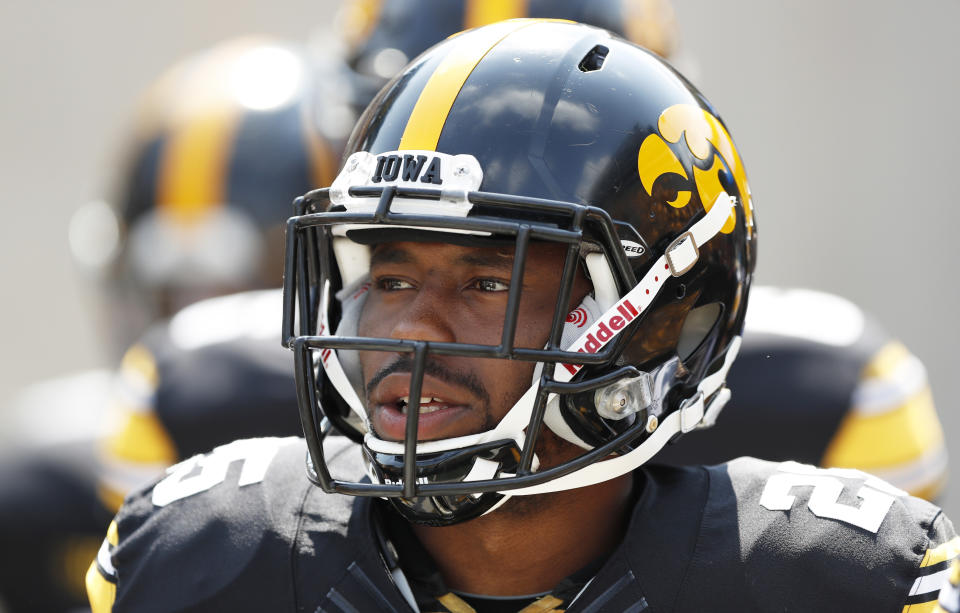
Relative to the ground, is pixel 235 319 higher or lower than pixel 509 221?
lower

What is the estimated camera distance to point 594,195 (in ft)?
5.56

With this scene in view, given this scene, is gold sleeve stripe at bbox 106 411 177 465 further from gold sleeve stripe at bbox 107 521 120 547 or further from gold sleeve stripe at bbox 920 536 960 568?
gold sleeve stripe at bbox 920 536 960 568

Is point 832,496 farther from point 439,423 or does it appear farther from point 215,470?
point 215,470

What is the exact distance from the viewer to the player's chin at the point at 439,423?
65.0 inches

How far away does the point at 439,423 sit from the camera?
1.65 m

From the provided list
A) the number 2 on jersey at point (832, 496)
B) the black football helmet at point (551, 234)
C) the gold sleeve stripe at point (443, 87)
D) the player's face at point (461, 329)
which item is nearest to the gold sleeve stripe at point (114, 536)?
the black football helmet at point (551, 234)

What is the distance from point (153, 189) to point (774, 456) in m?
2.25

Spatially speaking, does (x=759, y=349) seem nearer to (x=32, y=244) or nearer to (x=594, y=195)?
(x=594, y=195)

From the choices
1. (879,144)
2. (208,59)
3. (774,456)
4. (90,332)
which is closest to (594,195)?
(774,456)

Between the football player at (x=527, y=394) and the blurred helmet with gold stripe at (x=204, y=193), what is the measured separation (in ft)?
6.12

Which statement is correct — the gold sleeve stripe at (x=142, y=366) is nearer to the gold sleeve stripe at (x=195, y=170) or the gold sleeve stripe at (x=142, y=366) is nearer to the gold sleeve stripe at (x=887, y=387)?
the gold sleeve stripe at (x=195, y=170)

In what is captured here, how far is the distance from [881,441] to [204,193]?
87.9 inches

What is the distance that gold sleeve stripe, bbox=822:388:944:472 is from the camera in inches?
99.4

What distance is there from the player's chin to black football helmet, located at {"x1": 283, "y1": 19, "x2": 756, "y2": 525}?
0.02 m
